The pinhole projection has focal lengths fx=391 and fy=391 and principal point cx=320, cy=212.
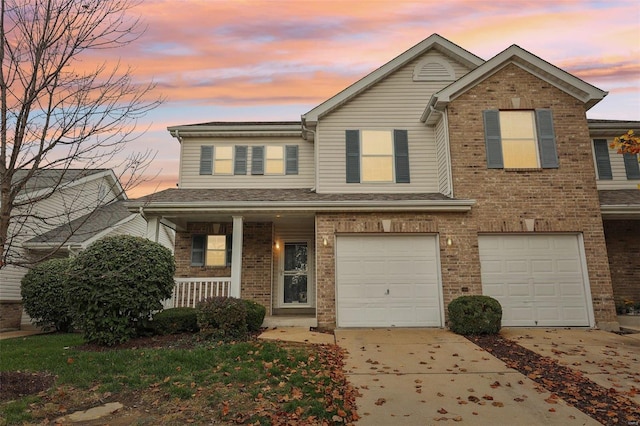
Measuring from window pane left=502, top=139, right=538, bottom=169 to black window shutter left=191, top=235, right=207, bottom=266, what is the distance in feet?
30.5

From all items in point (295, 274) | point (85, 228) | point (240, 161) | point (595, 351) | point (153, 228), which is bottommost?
point (595, 351)

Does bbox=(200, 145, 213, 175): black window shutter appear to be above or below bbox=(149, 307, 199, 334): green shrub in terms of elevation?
above

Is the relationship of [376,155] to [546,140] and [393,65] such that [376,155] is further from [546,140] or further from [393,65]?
[546,140]

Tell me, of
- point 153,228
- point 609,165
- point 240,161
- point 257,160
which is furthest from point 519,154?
point 153,228

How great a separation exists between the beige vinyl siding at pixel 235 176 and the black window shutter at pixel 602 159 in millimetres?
9538

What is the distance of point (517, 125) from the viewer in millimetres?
10930

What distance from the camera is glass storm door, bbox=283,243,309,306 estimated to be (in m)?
12.6

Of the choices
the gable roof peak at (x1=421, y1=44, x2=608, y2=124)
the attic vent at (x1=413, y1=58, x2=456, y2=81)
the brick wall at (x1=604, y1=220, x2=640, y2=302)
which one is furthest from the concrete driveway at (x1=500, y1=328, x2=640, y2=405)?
the attic vent at (x1=413, y1=58, x2=456, y2=81)

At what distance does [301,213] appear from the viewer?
421 inches

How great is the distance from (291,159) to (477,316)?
7681 mm

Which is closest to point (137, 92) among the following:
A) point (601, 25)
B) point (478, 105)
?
point (478, 105)

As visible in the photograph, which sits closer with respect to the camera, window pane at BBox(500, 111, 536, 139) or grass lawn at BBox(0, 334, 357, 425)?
grass lawn at BBox(0, 334, 357, 425)

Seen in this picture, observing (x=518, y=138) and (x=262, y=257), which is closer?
(x=518, y=138)

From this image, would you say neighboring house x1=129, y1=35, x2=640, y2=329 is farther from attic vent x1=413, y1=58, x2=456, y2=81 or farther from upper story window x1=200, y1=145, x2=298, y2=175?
upper story window x1=200, y1=145, x2=298, y2=175
